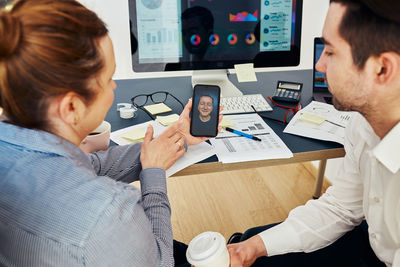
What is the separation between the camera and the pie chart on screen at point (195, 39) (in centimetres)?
139

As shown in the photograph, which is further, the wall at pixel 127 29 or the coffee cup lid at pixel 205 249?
the wall at pixel 127 29

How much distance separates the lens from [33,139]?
576 millimetres

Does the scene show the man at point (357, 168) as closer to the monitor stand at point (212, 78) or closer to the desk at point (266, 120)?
the desk at point (266, 120)

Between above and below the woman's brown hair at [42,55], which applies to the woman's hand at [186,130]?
below

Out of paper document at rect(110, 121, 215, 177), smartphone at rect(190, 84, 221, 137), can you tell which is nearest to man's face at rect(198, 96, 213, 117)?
smartphone at rect(190, 84, 221, 137)

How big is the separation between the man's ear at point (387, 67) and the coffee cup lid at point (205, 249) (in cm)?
49

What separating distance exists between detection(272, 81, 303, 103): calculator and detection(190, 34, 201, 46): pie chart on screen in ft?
1.26

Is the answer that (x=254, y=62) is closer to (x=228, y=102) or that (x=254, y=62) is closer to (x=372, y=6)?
(x=228, y=102)

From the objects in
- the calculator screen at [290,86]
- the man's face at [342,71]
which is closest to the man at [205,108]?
the man's face at [342,71]

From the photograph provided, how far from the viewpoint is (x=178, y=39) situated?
1.39 metres

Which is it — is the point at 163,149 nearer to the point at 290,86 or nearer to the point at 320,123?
the point at 320,123

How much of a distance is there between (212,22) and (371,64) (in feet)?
2.58

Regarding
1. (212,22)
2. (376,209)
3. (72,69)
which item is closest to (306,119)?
(376,209)

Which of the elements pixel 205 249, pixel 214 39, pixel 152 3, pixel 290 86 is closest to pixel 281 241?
pixel 205 249
